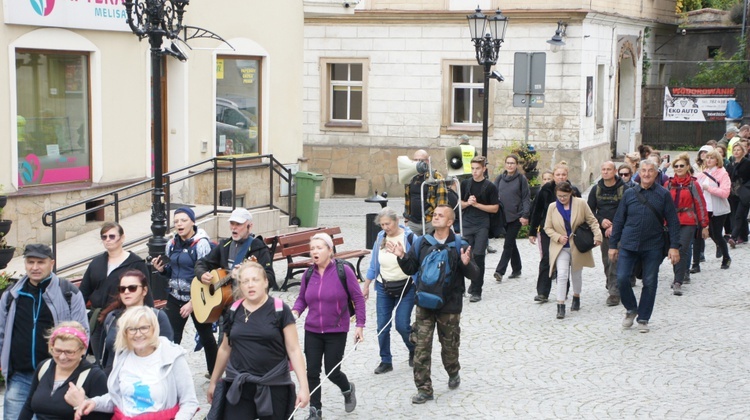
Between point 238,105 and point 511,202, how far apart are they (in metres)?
6.73

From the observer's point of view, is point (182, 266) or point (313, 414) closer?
point (313, 414)

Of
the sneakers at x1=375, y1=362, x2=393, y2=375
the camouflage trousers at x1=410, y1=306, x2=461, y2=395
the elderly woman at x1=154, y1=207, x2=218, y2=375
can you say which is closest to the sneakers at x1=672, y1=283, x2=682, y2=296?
the sneakers at x1=375, y1=362, x2=393, y2=375

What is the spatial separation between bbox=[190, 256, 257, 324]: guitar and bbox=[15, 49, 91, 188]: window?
6.88 m

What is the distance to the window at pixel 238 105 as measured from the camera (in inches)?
774

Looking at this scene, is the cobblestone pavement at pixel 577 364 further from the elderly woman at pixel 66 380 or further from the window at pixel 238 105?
the window at pixel 238 105

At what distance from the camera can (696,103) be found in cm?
3500

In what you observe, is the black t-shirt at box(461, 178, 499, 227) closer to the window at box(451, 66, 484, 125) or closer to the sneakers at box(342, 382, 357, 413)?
the sneakers at box(342, 382, 357, 413)

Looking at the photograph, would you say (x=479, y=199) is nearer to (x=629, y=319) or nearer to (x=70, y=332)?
(x=629, y=319)

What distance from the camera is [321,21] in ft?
93.0

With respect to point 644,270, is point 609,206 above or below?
above

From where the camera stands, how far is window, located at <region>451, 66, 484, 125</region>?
2761cm

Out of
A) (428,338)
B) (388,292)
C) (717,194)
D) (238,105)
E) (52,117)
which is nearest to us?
(428,338)

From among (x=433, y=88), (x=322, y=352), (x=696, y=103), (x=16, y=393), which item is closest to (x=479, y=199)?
(x=322, y=352)

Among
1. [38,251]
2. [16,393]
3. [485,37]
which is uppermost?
Result: [485,37]
